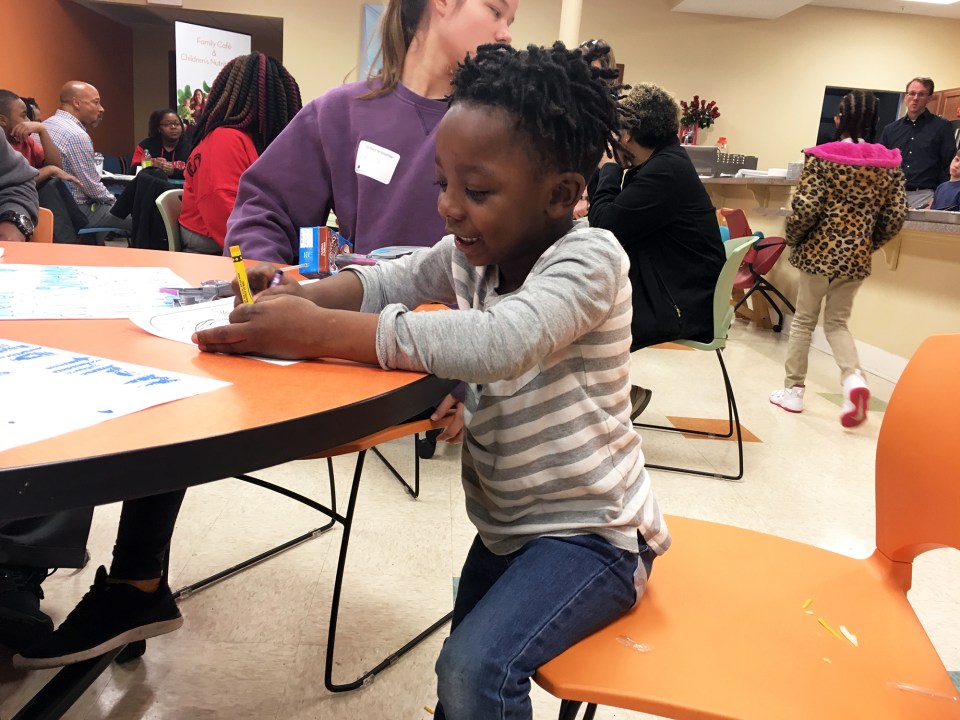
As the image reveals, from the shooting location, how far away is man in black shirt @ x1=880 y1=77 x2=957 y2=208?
18.9 ft

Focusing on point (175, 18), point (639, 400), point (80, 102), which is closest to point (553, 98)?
point (639, 400)

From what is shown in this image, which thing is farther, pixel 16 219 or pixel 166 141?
pixel 166 141

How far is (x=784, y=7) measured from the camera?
25.7 feet

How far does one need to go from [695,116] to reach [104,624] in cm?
832

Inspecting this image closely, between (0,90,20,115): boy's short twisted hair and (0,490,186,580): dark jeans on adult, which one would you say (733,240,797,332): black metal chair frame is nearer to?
(0,490,186,580): dark jeans on adult

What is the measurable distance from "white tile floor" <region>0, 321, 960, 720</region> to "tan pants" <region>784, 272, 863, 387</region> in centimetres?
51

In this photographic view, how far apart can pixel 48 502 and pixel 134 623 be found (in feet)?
2.90

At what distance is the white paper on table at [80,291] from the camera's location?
2.84 feet

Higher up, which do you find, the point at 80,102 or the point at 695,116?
the point at 695,116

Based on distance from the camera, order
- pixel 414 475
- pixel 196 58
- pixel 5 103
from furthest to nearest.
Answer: pixel 196 58, pixel 5 103, pixel 414 475

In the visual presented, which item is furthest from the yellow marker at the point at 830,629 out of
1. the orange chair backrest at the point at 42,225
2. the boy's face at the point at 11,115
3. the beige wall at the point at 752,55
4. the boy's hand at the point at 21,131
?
the beige wall at the point at 752,55

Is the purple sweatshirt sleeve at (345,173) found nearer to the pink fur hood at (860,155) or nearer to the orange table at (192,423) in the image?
the orange table at (192,423)

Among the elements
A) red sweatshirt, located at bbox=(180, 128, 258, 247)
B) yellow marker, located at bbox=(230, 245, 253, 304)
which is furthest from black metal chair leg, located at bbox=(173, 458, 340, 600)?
red sweatshirt, located at bbox=(180, 128, 258, 247)

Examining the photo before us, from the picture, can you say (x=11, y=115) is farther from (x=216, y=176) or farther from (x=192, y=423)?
(x=192, y=423)
